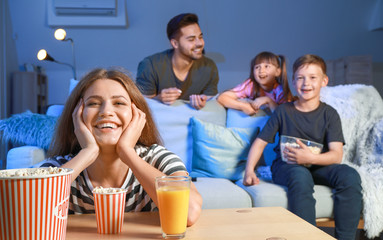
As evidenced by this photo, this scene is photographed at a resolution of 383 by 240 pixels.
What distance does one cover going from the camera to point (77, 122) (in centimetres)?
92

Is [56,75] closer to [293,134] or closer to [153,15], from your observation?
[153,15]

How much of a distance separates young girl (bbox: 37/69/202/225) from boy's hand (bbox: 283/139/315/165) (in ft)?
3.35

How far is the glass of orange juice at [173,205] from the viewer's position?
0.68 m

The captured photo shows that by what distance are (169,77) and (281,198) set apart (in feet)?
3.67

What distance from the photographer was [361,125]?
2174 mm

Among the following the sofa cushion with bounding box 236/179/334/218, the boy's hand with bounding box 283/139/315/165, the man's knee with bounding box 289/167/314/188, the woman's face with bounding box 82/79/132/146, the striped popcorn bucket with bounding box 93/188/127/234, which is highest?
the woman's face with bounding box 82/79/132/146

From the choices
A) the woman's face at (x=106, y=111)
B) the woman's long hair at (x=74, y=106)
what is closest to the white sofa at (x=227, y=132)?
the woman's long hair at (x=74, y=106)

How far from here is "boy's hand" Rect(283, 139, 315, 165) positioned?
193 centimetres

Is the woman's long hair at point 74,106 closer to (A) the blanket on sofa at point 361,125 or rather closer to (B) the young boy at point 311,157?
(B) the young boy at point 311,157

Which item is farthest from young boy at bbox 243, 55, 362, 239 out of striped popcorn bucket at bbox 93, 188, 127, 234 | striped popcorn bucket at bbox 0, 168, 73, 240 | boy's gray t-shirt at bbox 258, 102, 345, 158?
striped popcorn bucket at bbox 0, 168, 73, 240

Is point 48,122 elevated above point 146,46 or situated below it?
below

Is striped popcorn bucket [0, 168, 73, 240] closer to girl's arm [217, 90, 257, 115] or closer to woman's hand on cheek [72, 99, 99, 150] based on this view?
woman's hand on cheek [72, 99, 99, 150]

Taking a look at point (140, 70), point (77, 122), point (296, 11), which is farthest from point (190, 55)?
point (296, 11)

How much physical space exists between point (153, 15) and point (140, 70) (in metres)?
1.93
